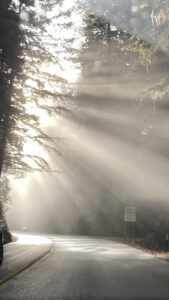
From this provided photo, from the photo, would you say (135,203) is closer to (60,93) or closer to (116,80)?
(116,80)

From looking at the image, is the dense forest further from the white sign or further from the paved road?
the paved road

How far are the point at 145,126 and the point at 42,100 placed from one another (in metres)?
16.5

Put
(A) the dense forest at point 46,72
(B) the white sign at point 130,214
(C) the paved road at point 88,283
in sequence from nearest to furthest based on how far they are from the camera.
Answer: (C) the paved road at point 88,283 → (A) the dense forest at point 46,72 → (B) the white sign at point 130,214

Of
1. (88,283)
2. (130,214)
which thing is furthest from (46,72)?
(88,283)

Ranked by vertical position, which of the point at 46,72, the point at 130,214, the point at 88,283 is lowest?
the point at 88,283

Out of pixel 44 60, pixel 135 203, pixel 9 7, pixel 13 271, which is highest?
pixel 9 7

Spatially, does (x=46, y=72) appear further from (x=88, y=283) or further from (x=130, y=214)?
(x=88, y=283)

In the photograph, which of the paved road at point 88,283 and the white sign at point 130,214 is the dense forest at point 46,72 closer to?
the white sign at point 130,214

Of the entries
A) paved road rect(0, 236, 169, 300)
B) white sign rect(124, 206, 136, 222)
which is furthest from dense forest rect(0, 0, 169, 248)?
paved road rect(0, 236, 169, 300)

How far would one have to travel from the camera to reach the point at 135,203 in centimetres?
3853

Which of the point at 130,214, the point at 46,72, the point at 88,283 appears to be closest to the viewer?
the point at 88,283

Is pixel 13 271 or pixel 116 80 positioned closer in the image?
pixel 13 271

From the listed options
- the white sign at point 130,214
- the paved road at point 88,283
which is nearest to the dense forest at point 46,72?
the white sign at point 130,214

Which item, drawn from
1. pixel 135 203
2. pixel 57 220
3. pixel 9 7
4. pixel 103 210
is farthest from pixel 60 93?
pixel 57 220
